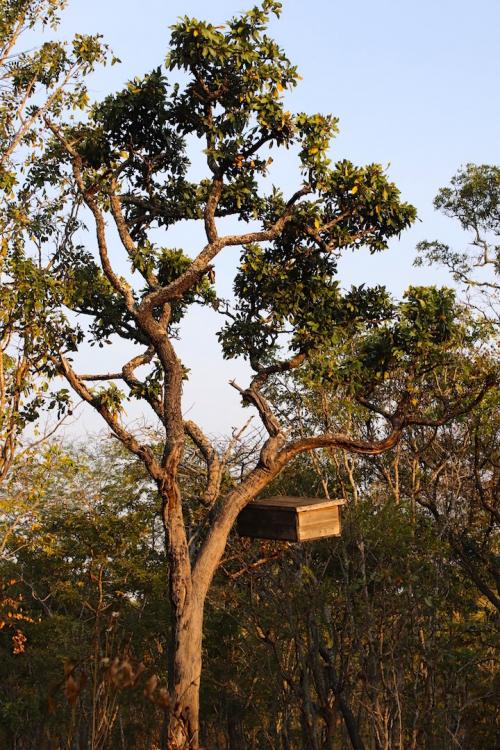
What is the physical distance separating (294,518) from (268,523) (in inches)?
18.7

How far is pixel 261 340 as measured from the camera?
30.8 ft

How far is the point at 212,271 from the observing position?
8875 millimetres

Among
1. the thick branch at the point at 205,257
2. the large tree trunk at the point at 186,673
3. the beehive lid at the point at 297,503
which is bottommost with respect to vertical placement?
the large tree trunk at the point at 186,673

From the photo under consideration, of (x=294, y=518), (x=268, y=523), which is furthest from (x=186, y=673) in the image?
(x=294, y=518)

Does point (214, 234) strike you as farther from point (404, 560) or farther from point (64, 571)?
point (64, 571)

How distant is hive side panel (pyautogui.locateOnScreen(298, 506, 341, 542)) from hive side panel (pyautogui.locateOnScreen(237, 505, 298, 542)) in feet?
0.23

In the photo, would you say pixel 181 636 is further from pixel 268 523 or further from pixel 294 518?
pixel 294 518

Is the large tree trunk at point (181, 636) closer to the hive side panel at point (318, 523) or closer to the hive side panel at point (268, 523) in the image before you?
the hive side panel at point (268, 523)

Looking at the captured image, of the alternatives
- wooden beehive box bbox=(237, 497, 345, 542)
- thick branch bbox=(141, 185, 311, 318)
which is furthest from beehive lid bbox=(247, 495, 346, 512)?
thick branch bbox=(141, 185, 311, 318)

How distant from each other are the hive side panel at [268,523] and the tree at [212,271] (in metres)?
0.14

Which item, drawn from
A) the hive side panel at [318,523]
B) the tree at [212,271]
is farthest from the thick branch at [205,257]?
the hive side panel at [318,523]

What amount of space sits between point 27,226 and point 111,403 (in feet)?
9.14

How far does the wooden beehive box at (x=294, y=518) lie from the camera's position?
7.32m

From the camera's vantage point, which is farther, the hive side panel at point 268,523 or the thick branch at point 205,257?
the thick branch at point 205,257
